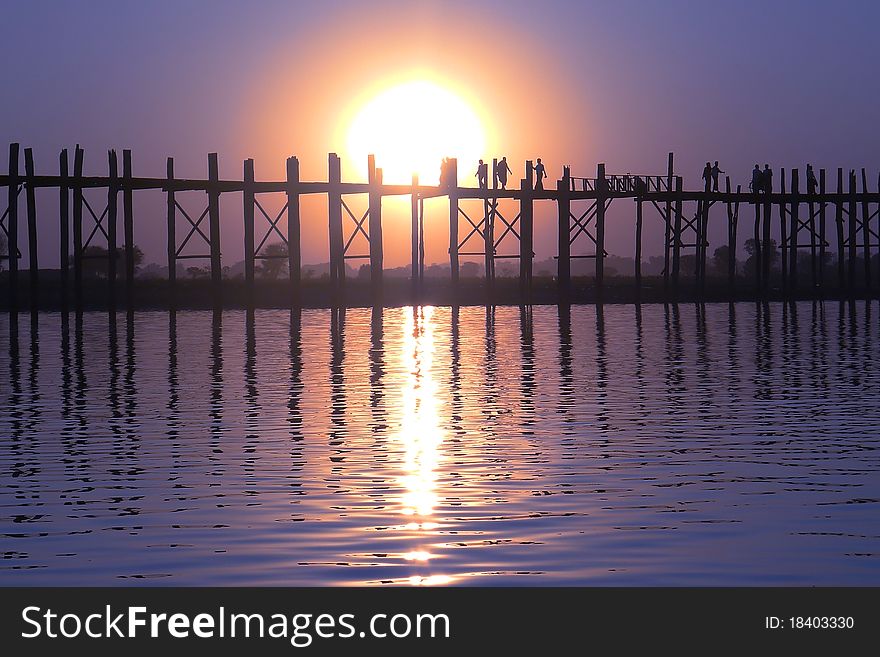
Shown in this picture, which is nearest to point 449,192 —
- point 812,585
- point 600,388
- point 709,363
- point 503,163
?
point 503,163

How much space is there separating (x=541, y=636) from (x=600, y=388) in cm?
1183

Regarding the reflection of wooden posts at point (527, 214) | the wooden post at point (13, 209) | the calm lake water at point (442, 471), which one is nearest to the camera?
the calm lake water at point (442, 471)

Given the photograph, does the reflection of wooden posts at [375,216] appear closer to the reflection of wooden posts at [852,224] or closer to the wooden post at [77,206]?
the wooden post at [77,206]

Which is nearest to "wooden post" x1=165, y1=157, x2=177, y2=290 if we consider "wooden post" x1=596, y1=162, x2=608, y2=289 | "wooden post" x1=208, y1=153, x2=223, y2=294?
"wooden post" x1=208, y1=153, x2=223, y2=294

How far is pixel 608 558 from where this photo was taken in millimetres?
7879

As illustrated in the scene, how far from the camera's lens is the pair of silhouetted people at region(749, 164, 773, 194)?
1921 inches

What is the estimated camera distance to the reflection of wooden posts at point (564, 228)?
145ft

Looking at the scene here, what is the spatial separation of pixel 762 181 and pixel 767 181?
0.66ft

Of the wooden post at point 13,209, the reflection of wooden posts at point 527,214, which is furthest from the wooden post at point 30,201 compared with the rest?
the reflection of wooden posts at point 527,214

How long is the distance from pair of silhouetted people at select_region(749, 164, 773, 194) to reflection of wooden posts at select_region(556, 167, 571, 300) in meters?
7.25

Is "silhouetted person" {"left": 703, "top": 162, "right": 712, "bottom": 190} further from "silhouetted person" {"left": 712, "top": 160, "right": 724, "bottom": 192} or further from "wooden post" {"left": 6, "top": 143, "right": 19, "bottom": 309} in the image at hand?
"wooden post" {"left": 6, "top": 143, "right": 19, "bottom": 309}

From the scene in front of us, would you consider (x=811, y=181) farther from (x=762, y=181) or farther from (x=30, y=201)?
(x=30, y=201)

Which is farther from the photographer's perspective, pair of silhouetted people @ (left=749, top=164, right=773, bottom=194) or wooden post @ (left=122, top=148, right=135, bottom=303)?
pair of silhouetted people @ (left=749, top=164, right=773, bottom=194)

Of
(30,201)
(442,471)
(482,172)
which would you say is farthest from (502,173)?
(442,471)
